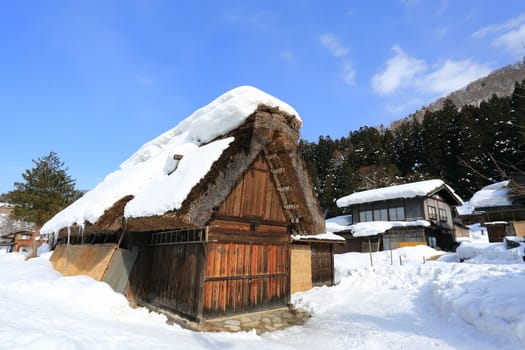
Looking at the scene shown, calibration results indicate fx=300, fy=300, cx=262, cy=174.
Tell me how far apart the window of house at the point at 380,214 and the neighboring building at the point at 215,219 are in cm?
1869

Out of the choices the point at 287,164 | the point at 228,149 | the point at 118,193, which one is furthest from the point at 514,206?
the point at 118,193

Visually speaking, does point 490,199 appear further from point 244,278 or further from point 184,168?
point 184,168

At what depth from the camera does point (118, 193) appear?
7805 millimetres

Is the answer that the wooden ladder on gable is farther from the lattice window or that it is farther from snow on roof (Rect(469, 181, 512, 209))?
snow on roof (Rect(469, 181, 512, 209))

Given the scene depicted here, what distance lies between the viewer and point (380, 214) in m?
25.3

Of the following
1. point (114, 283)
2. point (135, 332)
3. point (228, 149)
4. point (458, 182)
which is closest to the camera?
point (135, 332)

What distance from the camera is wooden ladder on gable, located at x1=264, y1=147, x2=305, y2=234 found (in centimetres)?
780

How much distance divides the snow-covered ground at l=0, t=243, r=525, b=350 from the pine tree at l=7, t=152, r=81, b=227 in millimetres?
13729

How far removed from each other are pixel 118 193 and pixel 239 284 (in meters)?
3.90

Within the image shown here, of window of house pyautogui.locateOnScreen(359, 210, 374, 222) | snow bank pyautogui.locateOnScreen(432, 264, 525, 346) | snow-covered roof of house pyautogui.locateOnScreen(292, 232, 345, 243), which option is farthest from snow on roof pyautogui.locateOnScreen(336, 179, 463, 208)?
snow bank pyautogui.locateOnScreen(432, 264, 525, 346)

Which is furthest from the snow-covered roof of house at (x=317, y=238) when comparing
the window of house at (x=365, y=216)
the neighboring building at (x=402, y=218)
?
the window of house at (x=365, y=216)

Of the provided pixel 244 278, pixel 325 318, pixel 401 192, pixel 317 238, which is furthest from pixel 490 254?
pixel 244 278

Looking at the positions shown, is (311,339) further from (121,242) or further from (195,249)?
(121,242)

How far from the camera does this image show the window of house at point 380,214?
25000mm
